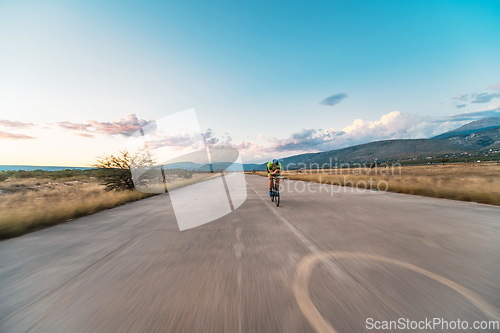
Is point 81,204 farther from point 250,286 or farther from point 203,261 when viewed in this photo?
point 250,286

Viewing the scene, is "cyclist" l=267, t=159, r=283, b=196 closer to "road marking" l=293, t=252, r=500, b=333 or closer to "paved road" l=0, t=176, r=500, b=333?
"paved road" l=0, t=176, r=500, b=333

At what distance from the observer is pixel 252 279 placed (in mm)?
2912

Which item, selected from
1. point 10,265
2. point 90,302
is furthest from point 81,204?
point 90,302

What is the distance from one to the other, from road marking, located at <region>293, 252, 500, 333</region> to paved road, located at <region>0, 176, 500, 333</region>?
11 mm

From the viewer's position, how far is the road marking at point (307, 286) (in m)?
2.00

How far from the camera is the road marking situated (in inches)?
78.8

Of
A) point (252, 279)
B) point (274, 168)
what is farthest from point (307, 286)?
point (274, 168)

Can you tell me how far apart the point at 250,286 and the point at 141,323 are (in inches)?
48.1

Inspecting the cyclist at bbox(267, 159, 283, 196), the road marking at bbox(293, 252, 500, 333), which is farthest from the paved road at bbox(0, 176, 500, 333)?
the cyclist at bbox(267, 159, 283, 196)

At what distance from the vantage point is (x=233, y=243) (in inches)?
181

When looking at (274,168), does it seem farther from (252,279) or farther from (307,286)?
(307,286)

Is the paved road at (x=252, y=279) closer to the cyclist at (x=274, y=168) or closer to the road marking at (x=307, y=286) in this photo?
the road marking at (x=307, y=286)

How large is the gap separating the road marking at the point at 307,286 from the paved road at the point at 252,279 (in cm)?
1

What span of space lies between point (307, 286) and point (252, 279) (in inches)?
28.0
